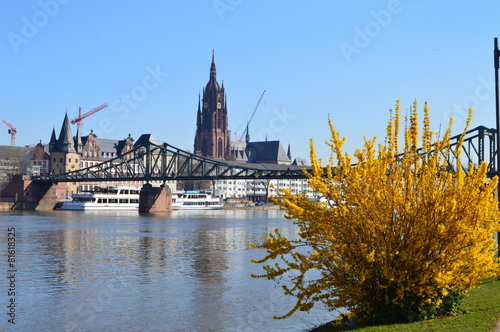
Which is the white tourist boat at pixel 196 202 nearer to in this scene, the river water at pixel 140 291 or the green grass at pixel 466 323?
the river water at pixel 140 291

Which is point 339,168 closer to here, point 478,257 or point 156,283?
point 478,257

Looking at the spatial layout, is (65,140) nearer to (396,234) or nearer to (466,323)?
(396,234)

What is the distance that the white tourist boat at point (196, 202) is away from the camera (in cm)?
16800

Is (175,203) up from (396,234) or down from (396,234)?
down

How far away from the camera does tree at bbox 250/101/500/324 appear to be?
18406 millimetres

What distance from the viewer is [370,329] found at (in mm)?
18062

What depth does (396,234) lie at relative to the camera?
1866cm

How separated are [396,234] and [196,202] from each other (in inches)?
6107

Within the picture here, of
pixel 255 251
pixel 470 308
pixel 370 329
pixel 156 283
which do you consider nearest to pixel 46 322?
pixel 156 283

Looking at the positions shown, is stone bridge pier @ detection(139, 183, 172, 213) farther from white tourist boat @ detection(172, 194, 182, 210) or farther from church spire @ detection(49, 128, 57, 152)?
church spire @ detection(49, 128, 57, 152)

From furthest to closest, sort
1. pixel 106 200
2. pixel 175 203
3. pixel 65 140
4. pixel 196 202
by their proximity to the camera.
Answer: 1. pixel 65 140
2. pixel 196 202
3. pixel 175 203
4. pixel 106 200

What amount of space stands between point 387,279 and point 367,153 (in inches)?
132

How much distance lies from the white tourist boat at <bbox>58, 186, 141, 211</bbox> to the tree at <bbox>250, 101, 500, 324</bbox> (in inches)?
5083

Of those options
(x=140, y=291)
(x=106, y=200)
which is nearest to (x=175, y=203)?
(x=106, y=200)
